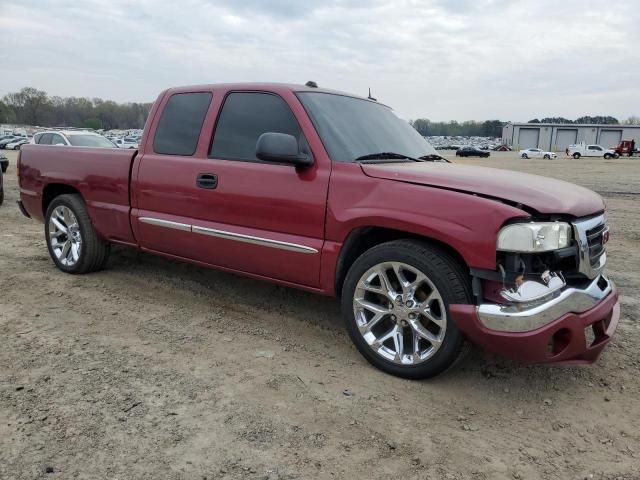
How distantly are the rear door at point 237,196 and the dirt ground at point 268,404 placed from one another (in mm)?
591

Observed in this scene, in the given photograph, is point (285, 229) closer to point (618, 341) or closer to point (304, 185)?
point (304, 185)

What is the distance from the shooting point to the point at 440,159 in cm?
442

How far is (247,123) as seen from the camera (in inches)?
161

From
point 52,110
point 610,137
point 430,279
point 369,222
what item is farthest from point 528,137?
point 430,279

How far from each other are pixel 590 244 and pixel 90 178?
4.30 metres

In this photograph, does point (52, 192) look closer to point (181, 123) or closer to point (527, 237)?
point (181, 123)

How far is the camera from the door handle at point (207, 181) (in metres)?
4.06

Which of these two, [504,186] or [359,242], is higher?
[504,186]

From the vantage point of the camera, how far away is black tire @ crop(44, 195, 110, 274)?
5227 millimetres

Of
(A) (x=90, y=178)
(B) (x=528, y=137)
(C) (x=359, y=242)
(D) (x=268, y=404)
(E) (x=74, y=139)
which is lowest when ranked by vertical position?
(D) (x=268, y=404)

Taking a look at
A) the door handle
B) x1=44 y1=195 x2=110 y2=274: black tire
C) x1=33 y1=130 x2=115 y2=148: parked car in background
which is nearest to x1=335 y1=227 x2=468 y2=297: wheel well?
the door handle

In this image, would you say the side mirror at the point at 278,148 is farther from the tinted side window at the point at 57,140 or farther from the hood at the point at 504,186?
the tinted side window at the point at 57,140

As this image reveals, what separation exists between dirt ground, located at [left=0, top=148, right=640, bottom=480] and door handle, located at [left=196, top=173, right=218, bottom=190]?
3.49 ft

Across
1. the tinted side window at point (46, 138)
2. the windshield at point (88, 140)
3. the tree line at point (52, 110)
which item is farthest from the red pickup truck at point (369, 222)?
the tree line at point (52, 110)
